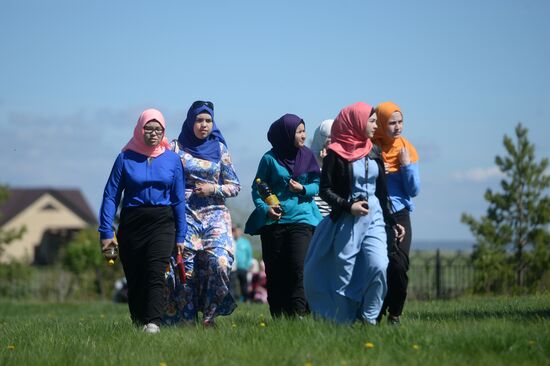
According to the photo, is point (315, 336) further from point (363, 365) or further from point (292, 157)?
point (292, 157)

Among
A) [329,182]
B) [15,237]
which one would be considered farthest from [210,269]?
[15,237]

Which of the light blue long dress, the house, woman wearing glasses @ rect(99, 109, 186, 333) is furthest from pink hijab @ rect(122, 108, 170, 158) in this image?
the house

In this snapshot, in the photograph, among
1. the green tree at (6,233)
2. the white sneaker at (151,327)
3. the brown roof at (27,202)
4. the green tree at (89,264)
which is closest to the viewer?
the white sneaker at (151,327)

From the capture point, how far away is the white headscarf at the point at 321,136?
10.8 m

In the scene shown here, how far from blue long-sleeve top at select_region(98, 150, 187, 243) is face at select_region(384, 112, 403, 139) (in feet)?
7.15

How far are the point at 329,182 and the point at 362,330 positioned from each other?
1.40m

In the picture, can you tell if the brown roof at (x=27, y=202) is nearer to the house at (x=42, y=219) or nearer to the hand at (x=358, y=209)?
the house at (x=42, y=219)

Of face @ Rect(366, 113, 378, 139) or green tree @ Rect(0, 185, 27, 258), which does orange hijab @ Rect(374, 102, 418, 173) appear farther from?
green tree @ Rect(0, 185, 27, 258)

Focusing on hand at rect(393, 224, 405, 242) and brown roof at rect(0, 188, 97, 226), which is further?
brown roof at rect(0, 188, 97, 226)

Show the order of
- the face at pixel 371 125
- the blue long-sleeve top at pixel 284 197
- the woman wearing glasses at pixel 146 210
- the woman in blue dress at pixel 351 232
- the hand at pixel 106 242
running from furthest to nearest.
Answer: the blue long-sleeve top at pixel 284 197
the woman wearing glasses at pixel 146 210
the hand at pixel 106 242
the face at pixel 371 125
the woman in blue dress at pixel 351 232

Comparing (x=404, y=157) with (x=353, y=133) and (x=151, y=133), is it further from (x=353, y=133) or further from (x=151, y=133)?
(x=151, y=133)

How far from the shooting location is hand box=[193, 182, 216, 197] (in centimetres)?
1023

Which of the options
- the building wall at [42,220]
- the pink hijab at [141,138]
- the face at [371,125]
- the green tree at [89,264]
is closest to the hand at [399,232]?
the face at [371,125]

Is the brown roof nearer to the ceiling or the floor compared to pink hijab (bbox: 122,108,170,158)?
nearer to the floor
